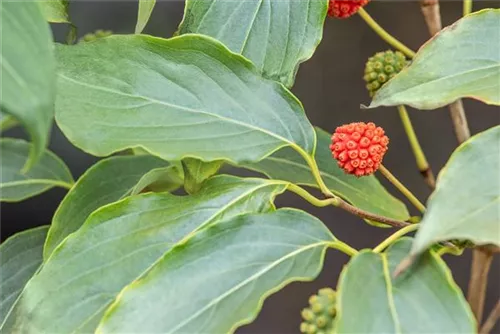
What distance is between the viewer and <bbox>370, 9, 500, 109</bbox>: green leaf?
1.57 ft

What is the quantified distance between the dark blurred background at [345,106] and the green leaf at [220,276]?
1.74 ft

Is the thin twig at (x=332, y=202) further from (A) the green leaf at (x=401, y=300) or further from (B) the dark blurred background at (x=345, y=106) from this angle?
(B) the dark blurred background at (x=345, y=106)

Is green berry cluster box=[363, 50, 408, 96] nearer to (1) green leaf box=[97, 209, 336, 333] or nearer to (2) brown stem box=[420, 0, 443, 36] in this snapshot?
(2) brown stem box=[420, 0, 443, 36]

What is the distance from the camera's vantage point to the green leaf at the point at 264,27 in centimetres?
54

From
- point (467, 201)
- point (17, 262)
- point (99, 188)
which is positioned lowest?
point (17, 262)

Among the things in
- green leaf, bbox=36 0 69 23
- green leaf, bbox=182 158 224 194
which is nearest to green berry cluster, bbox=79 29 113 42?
green leaf, bbox=36 0 69 23

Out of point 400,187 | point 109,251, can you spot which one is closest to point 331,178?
point 400,187

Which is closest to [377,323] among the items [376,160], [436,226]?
[436,226]

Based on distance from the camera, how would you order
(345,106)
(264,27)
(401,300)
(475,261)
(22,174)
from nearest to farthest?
(401,300)
(264,27)
(475,261)
(22,174)
(345,106)

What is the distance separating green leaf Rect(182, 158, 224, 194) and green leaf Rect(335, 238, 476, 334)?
16 cm

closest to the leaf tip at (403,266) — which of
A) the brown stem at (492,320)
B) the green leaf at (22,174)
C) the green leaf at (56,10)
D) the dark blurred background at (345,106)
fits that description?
the brown stem at (492,320)

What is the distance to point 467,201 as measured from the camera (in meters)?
0.40

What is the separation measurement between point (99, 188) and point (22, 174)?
0.15 metres

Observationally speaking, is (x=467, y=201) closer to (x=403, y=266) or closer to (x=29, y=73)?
(x=403, y=266)
